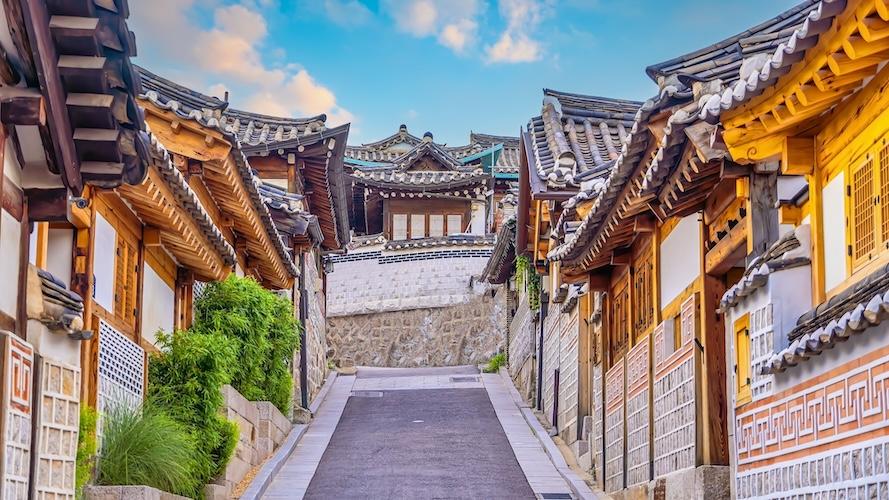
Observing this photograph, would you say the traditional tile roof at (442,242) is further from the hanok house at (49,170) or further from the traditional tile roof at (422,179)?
the hanok house at (49,170)

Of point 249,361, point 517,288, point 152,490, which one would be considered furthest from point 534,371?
point 152,490

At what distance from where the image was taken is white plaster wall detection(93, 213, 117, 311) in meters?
13.9

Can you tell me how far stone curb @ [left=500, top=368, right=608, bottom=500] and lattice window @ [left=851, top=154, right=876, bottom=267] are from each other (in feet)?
35.0

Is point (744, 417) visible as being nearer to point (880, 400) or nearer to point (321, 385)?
point (880, 400)

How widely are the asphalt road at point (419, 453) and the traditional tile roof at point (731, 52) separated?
8254 mm

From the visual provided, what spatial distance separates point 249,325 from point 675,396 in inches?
291

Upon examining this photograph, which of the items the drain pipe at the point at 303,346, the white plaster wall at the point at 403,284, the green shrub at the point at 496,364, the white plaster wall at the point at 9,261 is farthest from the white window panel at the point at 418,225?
the white plaster wall at the point at 9,261

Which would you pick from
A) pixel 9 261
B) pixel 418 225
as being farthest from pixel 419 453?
pixel 418 225

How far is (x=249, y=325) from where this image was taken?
19.4 m

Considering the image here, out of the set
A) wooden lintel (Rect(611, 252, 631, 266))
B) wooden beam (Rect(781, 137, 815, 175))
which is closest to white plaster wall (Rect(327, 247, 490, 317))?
wooden lintel (Rect(611, 252, 631, 266))

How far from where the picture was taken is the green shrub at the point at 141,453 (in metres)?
13.7

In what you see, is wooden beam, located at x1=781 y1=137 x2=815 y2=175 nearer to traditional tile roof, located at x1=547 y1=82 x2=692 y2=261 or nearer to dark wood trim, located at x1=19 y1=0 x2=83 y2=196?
traditional tile roof, located at x1=547 y1=82 x2=692 y2=261

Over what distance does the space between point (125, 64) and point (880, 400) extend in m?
5.69

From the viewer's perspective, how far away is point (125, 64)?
30.2ft
